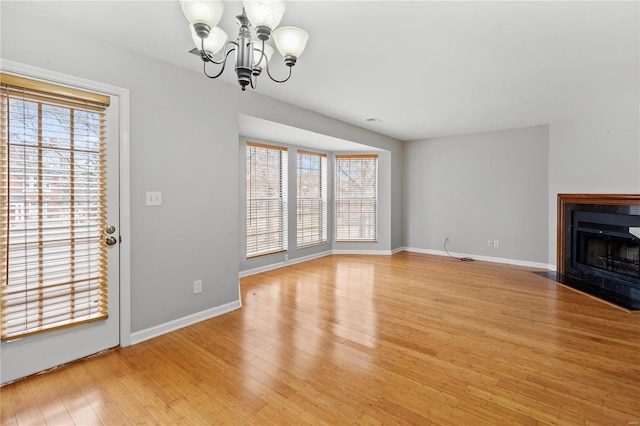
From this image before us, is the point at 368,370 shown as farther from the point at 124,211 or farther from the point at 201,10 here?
the point at 201,10

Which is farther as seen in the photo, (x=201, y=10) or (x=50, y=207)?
(x=50, y=207)

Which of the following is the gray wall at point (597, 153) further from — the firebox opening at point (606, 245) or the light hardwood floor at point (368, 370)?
the light hardwood floor at point (368, 370)

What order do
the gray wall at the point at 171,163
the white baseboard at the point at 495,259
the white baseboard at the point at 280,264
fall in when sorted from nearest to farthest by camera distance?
the gray wall at the point at 171,163, the white baseboard at the point at 280,264, the white baseboard at the point at 495,259

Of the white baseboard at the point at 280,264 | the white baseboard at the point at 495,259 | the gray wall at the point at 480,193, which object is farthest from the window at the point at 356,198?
the white baseboard at the point at 495,259

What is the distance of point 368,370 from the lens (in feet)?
7.12

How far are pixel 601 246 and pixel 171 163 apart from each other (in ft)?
18.5

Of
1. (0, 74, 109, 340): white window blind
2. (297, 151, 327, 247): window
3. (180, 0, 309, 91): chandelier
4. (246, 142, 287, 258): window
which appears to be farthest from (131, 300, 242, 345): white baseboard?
(297, 151, 327, 247): window

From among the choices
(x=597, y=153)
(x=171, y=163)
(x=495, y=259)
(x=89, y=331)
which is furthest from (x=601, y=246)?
(x=89, y=331)

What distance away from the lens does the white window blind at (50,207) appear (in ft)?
6.59

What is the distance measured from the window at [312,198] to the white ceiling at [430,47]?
6.29ft

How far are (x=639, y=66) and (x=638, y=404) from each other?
115 inches

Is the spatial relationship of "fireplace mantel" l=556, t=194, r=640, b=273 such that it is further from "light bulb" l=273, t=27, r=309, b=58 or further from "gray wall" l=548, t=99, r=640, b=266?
"light bulb" l=273, t=27, r=309, b=58

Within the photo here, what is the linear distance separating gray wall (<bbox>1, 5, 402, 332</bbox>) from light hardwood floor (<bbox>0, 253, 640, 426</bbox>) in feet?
1.40

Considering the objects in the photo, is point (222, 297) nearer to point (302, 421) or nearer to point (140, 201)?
point (140, 201)
